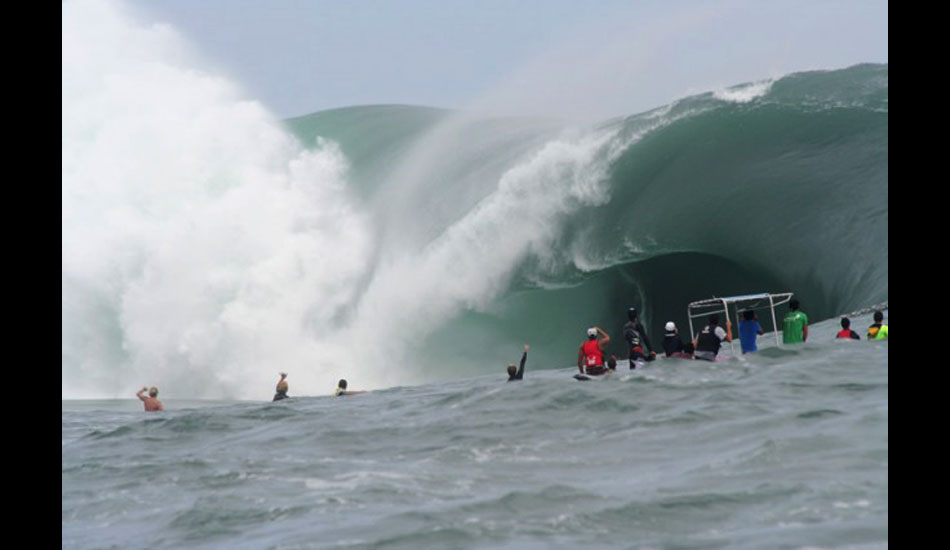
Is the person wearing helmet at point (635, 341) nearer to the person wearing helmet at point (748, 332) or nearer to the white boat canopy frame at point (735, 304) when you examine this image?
the white boat canopy frame at point (735, 304)

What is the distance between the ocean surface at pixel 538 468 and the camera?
6805 mm

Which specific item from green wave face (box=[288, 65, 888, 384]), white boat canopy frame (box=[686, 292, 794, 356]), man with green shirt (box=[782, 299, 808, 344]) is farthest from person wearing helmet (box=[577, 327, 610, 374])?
green wave face (box=[288, 65, 888, 384])

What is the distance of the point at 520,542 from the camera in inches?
262

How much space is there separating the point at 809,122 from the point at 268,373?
44.7 feet

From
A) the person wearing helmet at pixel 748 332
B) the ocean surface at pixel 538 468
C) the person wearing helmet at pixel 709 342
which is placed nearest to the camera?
the ocean surface at pixel 538 468

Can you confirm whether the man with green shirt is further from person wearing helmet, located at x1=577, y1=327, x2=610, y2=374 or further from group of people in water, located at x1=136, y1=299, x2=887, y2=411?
person wearing helmet, located at x1=577, y1=327, x2=610, y2=374

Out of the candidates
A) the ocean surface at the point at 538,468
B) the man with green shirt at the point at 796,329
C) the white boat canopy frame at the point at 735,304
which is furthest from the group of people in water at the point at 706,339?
the ocean surface at the point at 538,468

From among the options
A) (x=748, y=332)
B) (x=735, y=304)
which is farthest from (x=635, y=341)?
(x=735, y=304)

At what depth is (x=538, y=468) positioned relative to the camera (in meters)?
9.15

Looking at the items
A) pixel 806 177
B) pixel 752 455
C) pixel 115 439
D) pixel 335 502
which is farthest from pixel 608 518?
pixel 806 177

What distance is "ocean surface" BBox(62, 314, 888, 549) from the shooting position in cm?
680

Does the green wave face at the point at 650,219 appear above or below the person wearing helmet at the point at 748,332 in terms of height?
above

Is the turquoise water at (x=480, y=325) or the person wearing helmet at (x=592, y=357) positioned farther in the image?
the person wearing helmet at (x=592, y=357)
